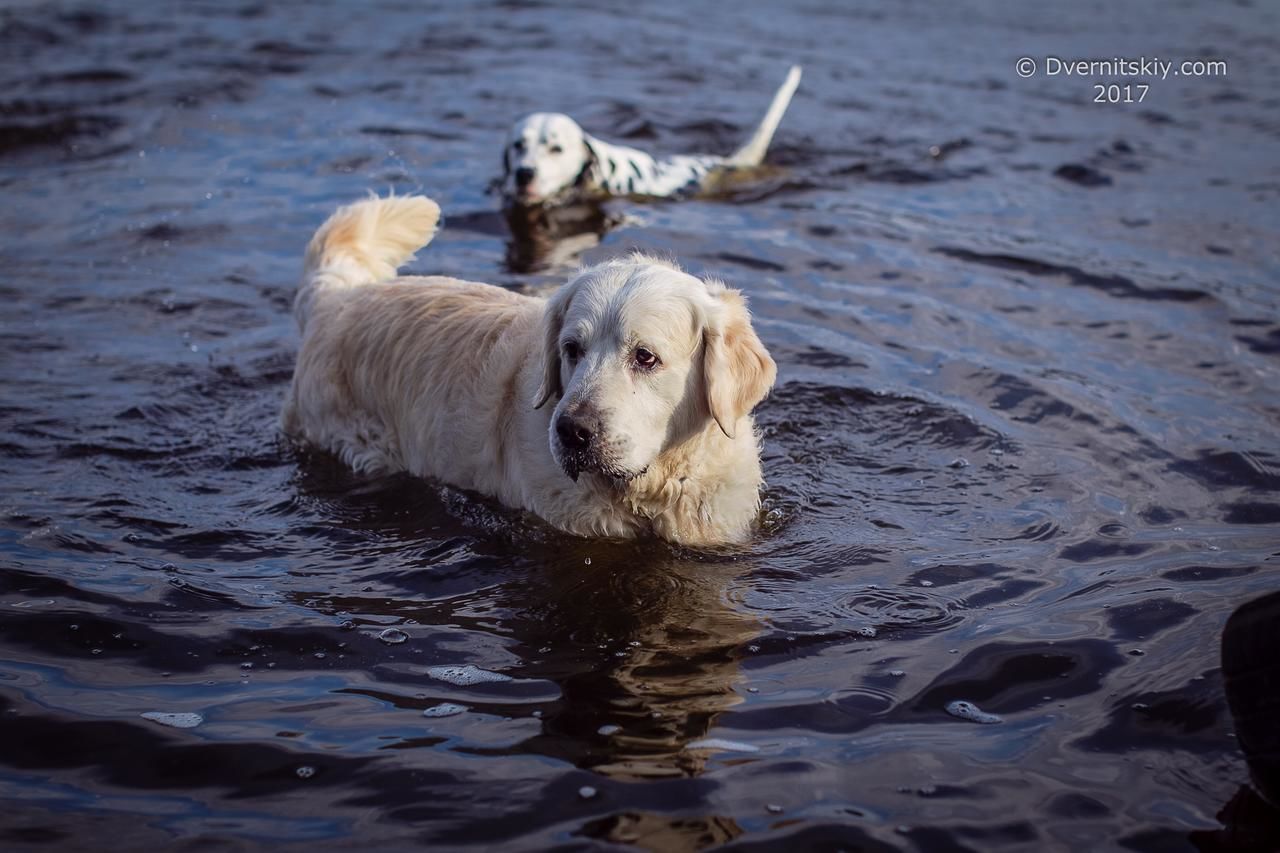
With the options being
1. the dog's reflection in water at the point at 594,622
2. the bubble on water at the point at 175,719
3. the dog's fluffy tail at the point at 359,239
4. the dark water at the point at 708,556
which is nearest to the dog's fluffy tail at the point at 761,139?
the dark water at the point at 708,556

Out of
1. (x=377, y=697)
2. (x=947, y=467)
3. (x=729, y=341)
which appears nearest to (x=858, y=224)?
(x=947, y=467)

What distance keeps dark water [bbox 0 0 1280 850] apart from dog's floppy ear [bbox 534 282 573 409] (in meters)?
0.62

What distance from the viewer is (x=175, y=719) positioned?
11.6 feet

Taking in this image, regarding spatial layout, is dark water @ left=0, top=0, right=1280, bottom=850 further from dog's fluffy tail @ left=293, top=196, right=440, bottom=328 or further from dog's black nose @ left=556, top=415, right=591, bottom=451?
dog's fluffy tail @ left=293, top=196, right=440, bottom=328

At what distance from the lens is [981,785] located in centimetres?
325

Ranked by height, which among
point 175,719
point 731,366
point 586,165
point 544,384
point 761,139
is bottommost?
point 175,719

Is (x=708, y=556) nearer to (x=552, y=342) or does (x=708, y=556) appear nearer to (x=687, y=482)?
(x=687, y=482)

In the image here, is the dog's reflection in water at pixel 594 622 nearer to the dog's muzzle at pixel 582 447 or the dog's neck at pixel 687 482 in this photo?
the dog's neck at pixel 687 482

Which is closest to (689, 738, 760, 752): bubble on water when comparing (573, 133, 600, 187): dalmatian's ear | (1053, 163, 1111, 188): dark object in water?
(573, 133, 600, 187): dalmatian's ear

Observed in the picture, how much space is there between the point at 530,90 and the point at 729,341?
392 inches

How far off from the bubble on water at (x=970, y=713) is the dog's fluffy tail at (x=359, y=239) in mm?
3859

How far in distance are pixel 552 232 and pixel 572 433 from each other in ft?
18.4

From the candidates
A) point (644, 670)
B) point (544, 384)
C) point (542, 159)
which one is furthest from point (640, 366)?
point (542, 159)

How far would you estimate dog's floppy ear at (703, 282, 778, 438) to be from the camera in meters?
4.48
